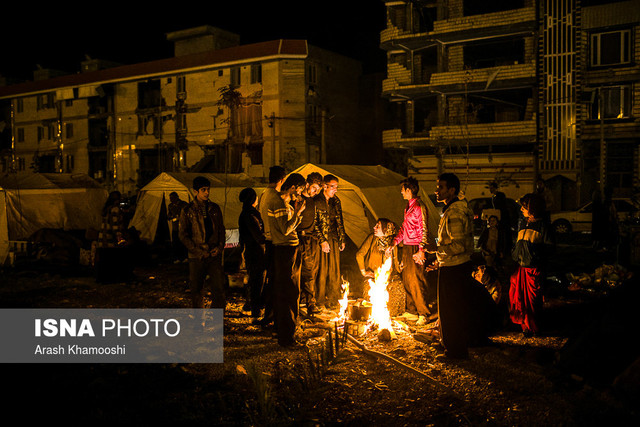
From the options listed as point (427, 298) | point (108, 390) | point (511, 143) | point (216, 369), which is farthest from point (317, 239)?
point (511, 143)

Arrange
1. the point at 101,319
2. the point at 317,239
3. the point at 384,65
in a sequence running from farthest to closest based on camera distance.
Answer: the point at 384,65 < the point at 317,239 < the point at 101,319

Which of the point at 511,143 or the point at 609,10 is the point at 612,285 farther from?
the point at 609,10

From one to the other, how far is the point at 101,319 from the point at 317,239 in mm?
3116

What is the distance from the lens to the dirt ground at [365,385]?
416 centimetres

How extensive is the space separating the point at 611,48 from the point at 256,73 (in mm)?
18436

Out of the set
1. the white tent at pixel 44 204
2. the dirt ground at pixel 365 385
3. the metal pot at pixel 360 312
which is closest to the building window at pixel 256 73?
the white tent at pixel 44 204

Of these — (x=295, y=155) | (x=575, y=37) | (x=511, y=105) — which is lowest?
(x=295, y=155)

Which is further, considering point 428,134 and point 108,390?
point 428,134

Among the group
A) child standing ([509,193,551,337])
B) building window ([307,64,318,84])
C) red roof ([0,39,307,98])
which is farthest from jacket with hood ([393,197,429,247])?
building window ([307,64,318,84])

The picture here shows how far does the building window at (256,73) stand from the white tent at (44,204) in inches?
624

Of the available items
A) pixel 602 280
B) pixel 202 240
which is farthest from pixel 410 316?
pixel 602 280

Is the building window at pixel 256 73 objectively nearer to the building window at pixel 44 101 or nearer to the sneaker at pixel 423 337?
the building window at pixel 44 101

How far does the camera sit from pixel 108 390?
4.66 meters

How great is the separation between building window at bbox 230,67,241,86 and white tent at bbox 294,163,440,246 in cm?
2036
